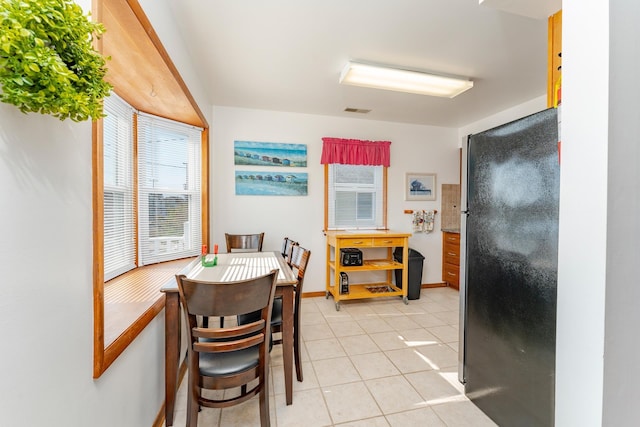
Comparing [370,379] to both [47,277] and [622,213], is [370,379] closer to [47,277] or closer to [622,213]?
[622,213]

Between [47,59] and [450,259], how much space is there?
4.62 metres

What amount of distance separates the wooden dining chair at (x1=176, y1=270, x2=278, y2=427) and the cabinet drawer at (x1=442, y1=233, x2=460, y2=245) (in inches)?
138

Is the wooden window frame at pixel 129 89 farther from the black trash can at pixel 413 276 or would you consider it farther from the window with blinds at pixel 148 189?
the black trash can at pixel 413 276

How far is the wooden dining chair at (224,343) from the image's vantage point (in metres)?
1.26

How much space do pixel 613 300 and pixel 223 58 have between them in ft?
9.37

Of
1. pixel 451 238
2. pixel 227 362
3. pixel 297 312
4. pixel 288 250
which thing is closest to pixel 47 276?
pixel 227 362

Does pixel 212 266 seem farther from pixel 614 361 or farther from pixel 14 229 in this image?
pixel 614 361

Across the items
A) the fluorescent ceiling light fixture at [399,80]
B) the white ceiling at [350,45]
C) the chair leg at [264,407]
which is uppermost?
the white ceiling at [350,45]

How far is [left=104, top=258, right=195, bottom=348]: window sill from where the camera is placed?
1261 millimetres

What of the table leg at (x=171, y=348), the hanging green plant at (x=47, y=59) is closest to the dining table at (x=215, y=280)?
the table leg at (x=171, y=348)

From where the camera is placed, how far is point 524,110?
339 cm

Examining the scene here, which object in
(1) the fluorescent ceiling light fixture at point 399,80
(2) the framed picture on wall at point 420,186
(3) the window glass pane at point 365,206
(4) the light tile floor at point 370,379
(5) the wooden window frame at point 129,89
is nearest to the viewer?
(5) the wooden window frame at point 129,89

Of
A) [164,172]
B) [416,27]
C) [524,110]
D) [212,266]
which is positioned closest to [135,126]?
[164,172]

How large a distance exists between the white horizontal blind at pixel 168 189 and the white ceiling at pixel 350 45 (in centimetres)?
70
